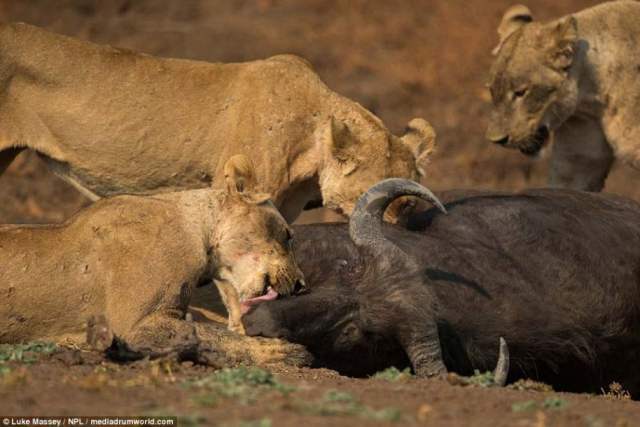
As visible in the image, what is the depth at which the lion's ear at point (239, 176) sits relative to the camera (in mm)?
6945

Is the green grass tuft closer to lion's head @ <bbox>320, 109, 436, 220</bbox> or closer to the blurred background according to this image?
lion's head @ <bbox>320, 109, 436, 220</bbox>

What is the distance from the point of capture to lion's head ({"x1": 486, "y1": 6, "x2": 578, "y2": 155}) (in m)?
9.77

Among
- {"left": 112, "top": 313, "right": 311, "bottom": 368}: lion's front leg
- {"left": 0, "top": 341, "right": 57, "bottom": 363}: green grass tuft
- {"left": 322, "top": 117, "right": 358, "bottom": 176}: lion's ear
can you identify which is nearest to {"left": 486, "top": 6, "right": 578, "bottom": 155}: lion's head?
{"left": 322, "top": 117, "right": 358, "bottom": 176}: lion's ear

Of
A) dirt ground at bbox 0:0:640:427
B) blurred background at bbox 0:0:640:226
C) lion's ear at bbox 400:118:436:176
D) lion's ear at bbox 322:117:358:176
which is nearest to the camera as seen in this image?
lion's ear at bbox 322:117:358:176

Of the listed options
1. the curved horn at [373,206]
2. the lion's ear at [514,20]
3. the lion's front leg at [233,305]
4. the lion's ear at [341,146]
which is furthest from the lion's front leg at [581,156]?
the lion's front leg at [233,305]

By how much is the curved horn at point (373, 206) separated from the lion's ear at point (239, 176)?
0.50 metres

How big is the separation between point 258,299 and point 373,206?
2.30ft

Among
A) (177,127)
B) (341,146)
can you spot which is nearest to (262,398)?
(341,146)

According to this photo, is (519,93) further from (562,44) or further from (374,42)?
(374,42)

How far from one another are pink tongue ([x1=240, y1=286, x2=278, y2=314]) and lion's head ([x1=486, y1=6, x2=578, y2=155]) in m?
3.33

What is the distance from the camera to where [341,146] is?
325 inches

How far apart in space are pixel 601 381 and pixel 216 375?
96.7 inches

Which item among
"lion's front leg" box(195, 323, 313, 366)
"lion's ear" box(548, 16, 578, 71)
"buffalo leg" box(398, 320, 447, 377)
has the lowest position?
"buffalo leg" box(398, 320, 447, 377)

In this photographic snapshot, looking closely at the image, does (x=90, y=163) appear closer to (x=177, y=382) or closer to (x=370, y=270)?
(x=370, y=270)
